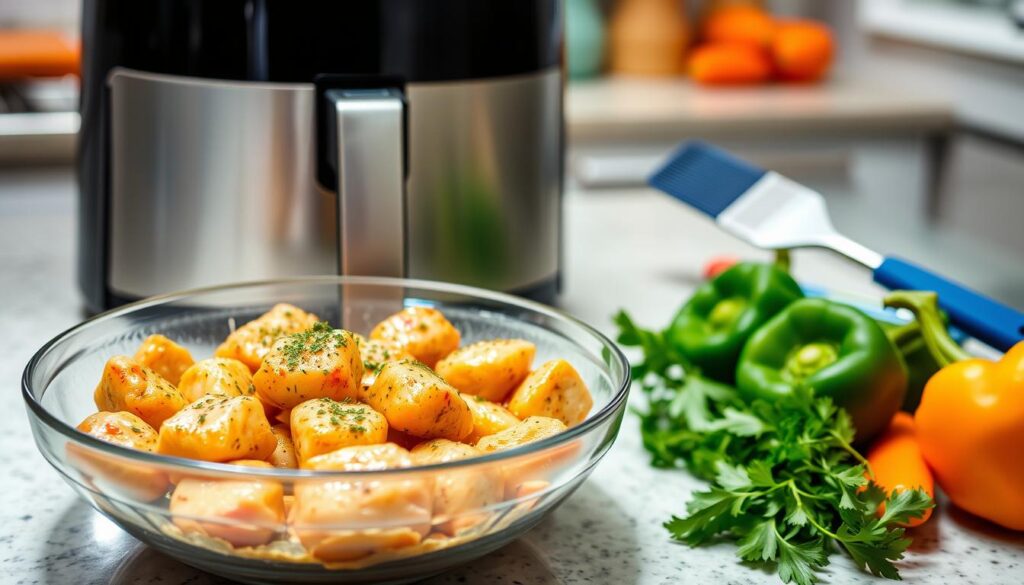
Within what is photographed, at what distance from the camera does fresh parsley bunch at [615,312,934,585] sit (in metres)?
0.60

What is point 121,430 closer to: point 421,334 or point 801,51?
point 421,334

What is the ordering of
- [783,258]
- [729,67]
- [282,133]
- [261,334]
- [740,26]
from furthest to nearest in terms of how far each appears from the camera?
[740,26], [729,67], [783,258], [282,133], [261,334]

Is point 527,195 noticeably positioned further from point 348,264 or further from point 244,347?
point 244,347

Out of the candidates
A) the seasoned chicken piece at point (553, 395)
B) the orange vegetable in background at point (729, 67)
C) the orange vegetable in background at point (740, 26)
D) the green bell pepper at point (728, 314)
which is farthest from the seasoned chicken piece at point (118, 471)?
the orange vegetable in background at point (740, 26)

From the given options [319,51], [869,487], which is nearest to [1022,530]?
[869,487]

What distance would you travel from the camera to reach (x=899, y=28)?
2402 millimetres

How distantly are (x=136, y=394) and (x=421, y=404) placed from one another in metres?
0.16

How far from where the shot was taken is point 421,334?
71cm

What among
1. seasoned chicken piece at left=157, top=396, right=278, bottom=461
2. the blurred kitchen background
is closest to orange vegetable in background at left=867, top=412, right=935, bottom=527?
seasoned chicken piece at left=157, top=396, right=278, bottom=461

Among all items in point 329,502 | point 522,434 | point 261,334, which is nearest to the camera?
point 329,502

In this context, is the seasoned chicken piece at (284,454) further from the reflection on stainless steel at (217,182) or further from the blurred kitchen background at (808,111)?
the blurred kitchen background at (808,111)

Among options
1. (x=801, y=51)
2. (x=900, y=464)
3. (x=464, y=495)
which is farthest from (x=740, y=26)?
(x=464, y=495)

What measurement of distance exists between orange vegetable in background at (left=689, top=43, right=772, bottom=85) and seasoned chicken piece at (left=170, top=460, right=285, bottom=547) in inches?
83.2

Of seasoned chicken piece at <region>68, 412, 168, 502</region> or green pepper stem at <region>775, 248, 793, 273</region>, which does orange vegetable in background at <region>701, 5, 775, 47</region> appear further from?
seasoned chicken piece at <region>68, 412, 168, 502</region>
